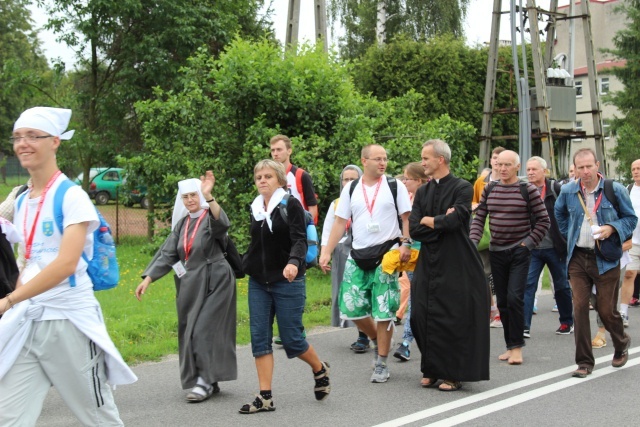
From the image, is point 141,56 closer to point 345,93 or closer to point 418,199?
point 345,93

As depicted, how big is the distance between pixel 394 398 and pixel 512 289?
1.96 m

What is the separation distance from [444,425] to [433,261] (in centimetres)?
160

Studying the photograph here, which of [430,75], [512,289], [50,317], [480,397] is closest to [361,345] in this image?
[512,289]

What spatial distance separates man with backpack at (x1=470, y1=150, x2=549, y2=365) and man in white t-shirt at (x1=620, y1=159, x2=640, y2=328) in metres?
2.53

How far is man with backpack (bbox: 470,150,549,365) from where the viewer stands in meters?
8.37

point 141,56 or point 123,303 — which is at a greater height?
point 141,56

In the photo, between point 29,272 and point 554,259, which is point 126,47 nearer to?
point 554,259

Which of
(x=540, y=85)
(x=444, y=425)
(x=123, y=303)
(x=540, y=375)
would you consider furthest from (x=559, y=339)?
(x=540, y=85)

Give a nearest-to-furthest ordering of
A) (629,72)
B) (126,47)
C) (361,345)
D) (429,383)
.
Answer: (429,383)
(361,345)
(126,47)
(629,72)

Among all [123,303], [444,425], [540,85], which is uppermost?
[540,85]

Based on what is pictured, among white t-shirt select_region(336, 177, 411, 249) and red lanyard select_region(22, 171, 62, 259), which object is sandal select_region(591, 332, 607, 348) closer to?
white t-shirt select_region(336, 177, 411, 249)

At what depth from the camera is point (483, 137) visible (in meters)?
21.9

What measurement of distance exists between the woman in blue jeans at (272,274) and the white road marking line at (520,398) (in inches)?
45.9

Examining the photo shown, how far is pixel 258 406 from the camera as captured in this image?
6.61 meters
